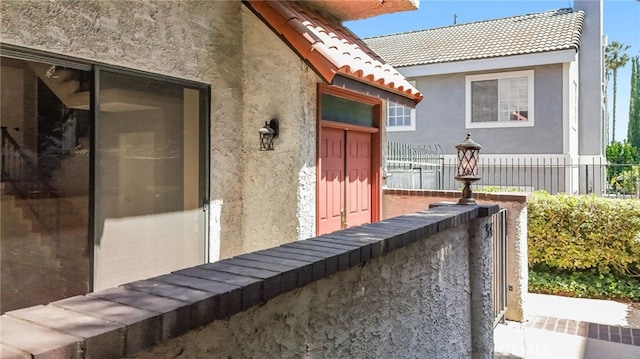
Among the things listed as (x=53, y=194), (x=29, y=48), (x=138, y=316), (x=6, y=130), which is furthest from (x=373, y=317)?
(x=29, y=48)

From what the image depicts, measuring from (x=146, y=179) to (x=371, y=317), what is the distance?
9.96 ft

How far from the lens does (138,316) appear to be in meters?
1.40

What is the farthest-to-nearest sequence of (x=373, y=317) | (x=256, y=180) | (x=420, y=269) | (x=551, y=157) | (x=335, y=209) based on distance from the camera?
(x=551, y=157) → (x=335, y=209) → (x=256, y=180) → (x=420, y=269) → (x=373, y=317)

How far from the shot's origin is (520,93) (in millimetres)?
15328

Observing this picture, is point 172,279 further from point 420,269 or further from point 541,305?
point 541,305

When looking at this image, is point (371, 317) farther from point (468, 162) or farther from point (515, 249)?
point (515, 249)

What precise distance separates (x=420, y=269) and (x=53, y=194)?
3.30m

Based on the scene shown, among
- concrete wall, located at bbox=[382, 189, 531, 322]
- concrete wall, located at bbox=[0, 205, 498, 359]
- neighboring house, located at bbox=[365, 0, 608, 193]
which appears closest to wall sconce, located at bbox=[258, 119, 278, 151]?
concrete wall, located at bbox=[0, 205, 498, 359]

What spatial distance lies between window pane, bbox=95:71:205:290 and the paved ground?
459 centimetres

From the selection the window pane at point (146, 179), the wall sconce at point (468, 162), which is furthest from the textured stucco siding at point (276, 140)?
the wall sconce at point (468, 162)

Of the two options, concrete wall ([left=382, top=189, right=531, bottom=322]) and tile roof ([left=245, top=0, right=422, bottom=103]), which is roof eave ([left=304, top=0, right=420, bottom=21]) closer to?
tile roof ([left=245, top=0, right=422, bottom=103])

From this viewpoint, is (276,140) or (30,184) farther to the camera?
(276,140)

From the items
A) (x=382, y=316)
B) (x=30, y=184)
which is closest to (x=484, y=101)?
(x=382, y=316)

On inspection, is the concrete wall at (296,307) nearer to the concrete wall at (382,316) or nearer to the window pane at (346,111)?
the concrete wall at (382,316)
